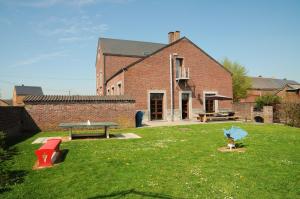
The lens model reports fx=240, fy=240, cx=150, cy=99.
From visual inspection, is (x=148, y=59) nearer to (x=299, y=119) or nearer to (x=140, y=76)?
(x=140, y=76)

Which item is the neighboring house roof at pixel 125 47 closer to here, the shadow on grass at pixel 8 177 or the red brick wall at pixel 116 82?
the red brick wall at pixel 116 82

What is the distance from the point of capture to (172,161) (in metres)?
7.57

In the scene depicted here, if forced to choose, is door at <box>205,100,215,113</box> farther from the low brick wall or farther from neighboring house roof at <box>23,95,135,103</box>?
neighboring house roof at <box>23,95,135,103</box>

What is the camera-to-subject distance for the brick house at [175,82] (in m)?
23.1

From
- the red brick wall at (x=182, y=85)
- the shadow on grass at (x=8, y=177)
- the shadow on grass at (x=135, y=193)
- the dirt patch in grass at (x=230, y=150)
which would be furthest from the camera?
the red brick wall at (x=182, y=85)

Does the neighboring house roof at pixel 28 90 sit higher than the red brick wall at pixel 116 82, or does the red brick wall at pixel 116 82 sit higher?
the neighboring house roof at pixel 28 90

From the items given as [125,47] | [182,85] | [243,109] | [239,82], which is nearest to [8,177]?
[182,85]

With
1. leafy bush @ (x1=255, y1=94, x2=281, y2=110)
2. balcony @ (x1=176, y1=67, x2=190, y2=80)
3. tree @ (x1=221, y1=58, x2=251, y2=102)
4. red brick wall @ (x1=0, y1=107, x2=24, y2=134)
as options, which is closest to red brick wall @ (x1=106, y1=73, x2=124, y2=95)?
balcony @ (x1=176, y1=67, x2=190, y2=80)

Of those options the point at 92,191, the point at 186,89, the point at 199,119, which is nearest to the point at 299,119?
the point at 199,119

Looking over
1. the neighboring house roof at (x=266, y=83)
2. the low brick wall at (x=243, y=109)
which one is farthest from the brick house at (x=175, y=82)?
the neighboring house roof at (x=266, y=83)

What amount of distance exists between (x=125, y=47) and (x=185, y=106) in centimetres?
1482

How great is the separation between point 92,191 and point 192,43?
23089 millimetres

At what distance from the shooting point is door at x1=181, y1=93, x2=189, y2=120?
998 inches

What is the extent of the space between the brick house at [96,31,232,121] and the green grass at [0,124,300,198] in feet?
45.5
